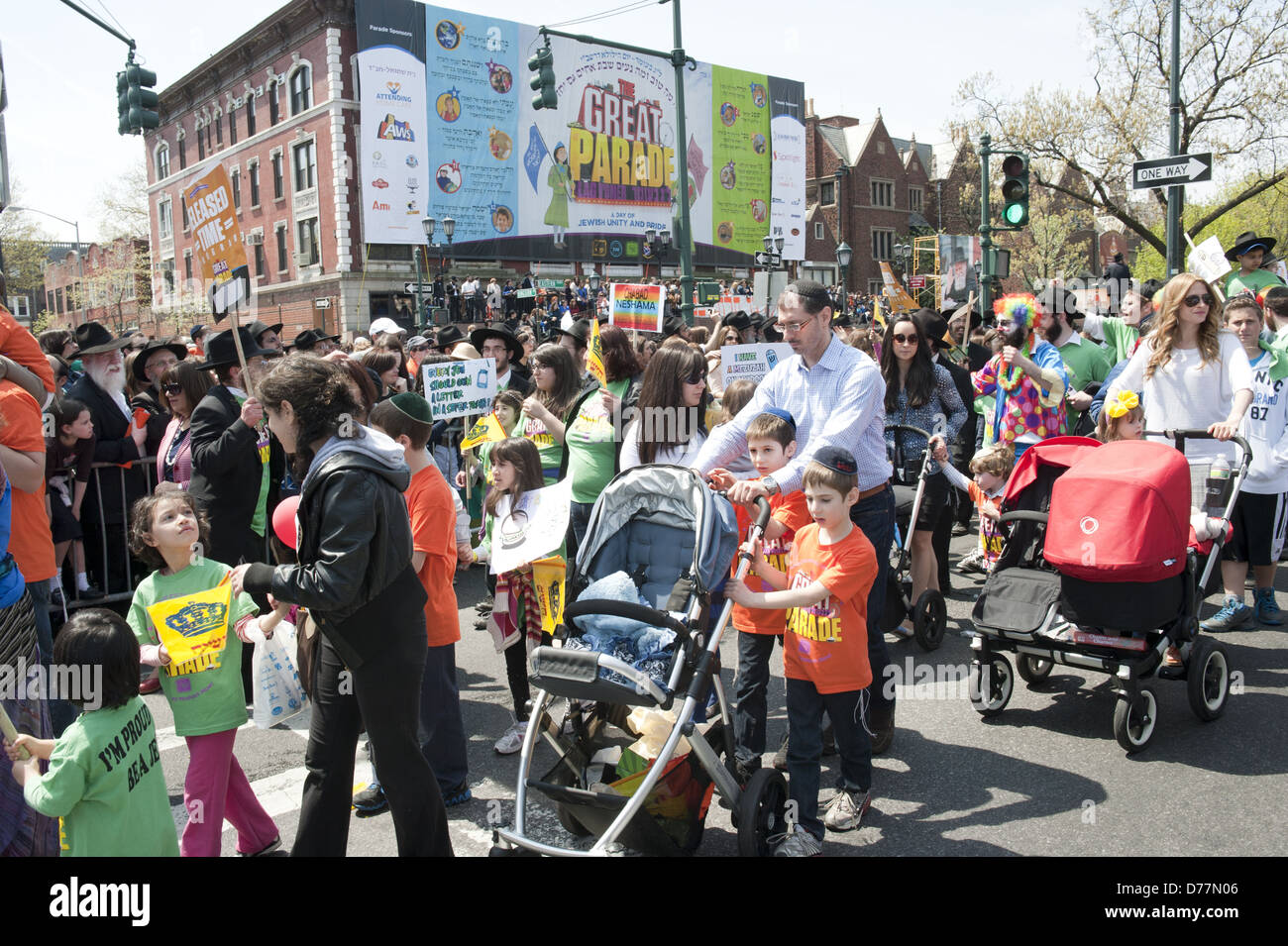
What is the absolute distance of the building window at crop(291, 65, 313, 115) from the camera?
3841cm

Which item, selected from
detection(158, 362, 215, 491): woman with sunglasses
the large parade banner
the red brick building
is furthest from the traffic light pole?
the red brick building

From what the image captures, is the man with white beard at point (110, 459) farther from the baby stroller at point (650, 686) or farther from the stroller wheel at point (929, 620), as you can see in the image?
the stroller wheel at point (929, 620)

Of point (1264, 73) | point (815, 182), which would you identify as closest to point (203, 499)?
point (1264, 73)

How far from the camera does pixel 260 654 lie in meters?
3.62

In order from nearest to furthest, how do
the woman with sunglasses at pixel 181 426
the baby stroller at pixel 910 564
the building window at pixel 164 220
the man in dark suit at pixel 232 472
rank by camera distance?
1. the man in dark suit at pixel 232 472
2. the baby stroller at pixel 910 564
3. the woman with sunglasses at pixel 181 426
4. the building window at pixel 164 220

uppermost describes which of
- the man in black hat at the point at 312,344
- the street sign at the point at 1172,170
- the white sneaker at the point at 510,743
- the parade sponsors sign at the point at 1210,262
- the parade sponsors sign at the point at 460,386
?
the street sign at the point at 1172,170

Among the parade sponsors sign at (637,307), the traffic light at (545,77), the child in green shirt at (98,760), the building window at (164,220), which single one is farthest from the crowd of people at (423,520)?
the building window at (164,220)

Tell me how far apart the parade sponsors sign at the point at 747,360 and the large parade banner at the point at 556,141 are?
28479 mm

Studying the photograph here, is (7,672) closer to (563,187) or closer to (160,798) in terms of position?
(160,798)

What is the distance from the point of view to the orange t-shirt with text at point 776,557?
Result: 425 cm

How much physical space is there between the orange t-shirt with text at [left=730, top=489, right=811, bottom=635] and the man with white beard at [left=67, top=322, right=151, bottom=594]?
5.24m

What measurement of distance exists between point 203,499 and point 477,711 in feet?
6.67

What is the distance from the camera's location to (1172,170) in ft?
34.2

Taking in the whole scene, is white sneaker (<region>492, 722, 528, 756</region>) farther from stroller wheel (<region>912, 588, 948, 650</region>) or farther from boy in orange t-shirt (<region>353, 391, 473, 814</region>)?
stroller wheel (<region>912, 588, 948, 650</region>)
